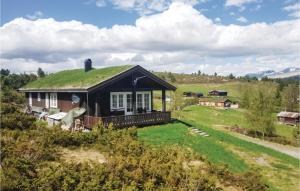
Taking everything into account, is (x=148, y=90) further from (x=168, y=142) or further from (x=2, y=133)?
(x=2, y=133)

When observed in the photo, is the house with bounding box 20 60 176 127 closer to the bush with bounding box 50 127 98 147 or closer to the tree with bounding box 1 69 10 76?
the bush with bounding box 50 127 98 147

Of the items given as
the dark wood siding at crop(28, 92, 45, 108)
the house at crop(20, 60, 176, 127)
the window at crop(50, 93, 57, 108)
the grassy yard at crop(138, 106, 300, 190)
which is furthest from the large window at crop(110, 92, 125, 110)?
the dark wood siding at crop(28, 92, 45, 108)

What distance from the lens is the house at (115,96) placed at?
25.9 metres

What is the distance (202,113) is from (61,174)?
62.8m

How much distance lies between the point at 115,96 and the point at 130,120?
304cm

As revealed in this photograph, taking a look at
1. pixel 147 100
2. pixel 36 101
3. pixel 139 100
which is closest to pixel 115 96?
pixel 139 100

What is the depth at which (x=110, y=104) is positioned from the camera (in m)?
27.9

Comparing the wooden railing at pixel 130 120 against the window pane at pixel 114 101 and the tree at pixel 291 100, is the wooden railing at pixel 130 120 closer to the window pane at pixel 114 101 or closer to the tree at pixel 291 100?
the window pane at pixel 114 101

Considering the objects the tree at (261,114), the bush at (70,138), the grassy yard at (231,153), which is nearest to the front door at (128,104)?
the grassy yard at (231,153)

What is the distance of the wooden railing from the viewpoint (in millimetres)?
24823

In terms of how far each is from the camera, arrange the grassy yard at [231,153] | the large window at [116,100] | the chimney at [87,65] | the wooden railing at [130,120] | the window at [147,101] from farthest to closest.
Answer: the chimney at [87,65], the window at [147,101], the large window at [116,100], the wooden railing at [130,120], the grassy yard at [231,153]

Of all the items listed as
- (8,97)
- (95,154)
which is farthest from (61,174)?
(8,97)

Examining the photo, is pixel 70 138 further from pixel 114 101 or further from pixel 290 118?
pixel 290 118

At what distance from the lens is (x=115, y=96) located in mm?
28219
